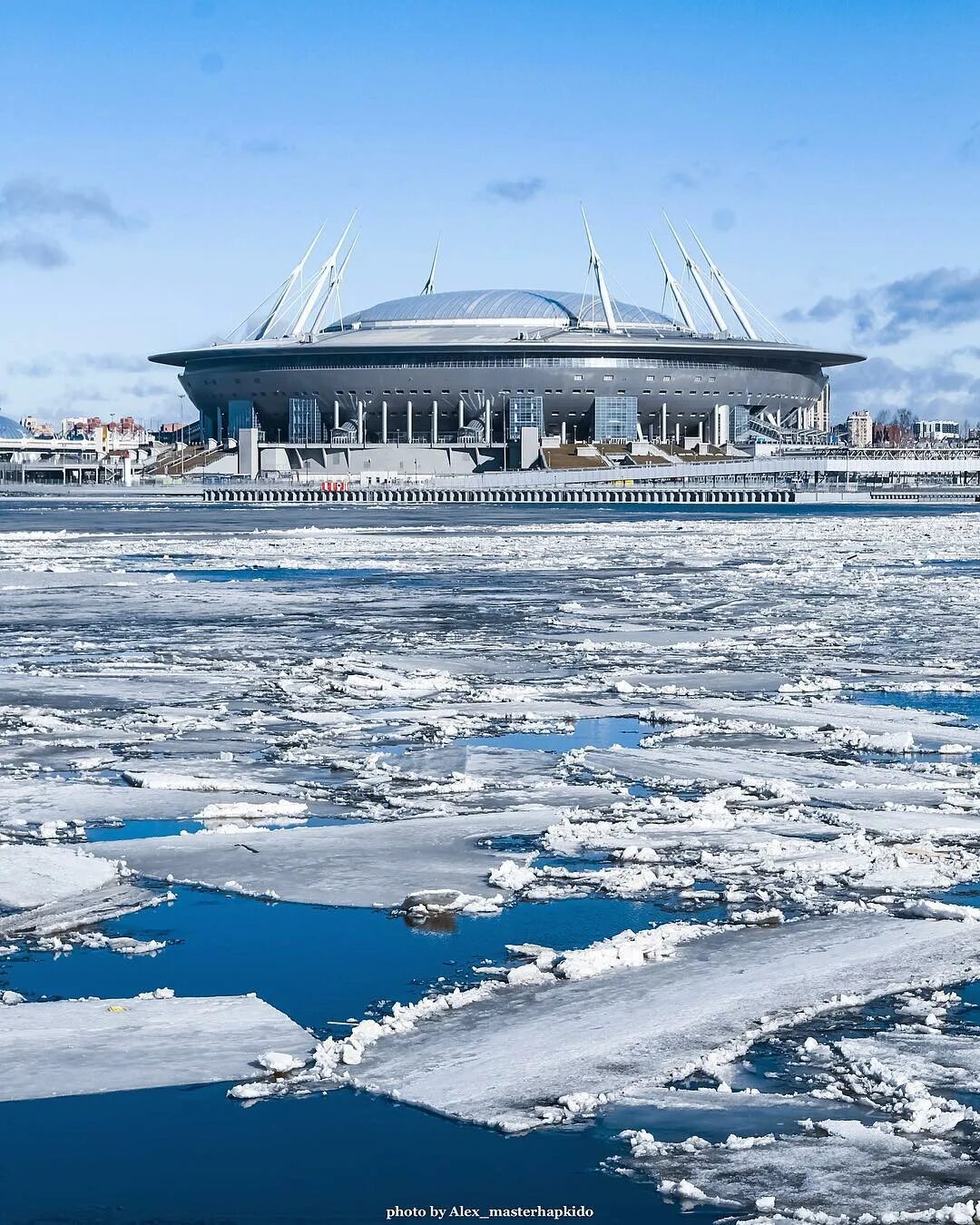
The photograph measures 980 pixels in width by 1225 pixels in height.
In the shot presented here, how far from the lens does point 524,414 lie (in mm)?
162000

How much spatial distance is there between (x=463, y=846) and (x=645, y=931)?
75.1 inches

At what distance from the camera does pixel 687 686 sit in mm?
15977

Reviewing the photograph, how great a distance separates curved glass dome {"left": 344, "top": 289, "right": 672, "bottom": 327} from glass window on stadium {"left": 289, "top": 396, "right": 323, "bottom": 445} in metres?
16.2

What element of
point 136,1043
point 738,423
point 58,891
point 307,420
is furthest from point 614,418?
point 136,1043

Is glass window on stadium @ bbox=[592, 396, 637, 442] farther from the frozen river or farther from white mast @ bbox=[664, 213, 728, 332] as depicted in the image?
the frozen river

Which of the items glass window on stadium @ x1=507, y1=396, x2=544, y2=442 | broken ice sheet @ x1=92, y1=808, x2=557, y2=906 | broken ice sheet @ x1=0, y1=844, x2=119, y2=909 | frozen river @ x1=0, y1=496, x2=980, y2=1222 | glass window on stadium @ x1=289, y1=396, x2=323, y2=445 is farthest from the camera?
glass window on stadium @ x1=289, y1=396, x2=323, y2=445

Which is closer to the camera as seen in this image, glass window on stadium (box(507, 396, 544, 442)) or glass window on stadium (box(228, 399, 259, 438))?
glass window on stadium (box(507, 396, 544, 442))

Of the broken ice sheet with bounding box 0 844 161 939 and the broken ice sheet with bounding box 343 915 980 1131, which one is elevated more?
the broken ice sheet with bounding box 0 844 161 939

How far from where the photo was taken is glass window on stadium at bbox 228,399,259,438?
6722 inches

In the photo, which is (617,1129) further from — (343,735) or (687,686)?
(687,686)

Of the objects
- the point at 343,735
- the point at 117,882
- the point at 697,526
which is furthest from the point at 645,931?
the point at 697,526

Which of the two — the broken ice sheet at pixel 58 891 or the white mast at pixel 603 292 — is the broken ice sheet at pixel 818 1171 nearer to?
the broken ice sheet at pixel 58 891

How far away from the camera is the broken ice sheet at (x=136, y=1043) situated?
5609 mm

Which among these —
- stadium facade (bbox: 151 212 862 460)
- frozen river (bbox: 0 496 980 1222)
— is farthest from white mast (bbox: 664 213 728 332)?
frozen river (bbox: 0 496 980 1222)
